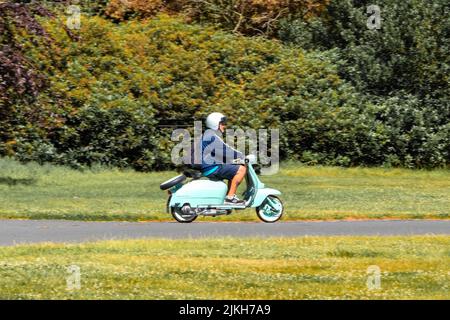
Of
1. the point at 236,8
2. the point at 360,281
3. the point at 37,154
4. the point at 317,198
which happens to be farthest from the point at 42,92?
the point at 360,281

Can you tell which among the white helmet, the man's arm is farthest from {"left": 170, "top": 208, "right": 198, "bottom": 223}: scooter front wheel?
the white helmet

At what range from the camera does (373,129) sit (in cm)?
2880

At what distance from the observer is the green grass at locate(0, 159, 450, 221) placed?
1872cm

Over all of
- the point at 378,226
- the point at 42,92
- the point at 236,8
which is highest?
the point at 236,8

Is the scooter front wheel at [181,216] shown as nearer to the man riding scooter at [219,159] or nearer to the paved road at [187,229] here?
the paved road at [187,229]

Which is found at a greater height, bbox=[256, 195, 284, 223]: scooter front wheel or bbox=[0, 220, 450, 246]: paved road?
bbox=[256, 195, 284, 223]: scooter front wheel

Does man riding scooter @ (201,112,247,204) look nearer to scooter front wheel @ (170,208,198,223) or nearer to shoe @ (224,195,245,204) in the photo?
shoe @ (224,195,245,204)

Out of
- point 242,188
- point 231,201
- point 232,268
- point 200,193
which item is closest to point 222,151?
point 200,193

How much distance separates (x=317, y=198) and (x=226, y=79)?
800 cm

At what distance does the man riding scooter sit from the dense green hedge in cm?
946

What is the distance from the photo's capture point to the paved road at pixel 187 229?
15664mm

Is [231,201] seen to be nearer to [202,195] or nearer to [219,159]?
[202,195]
